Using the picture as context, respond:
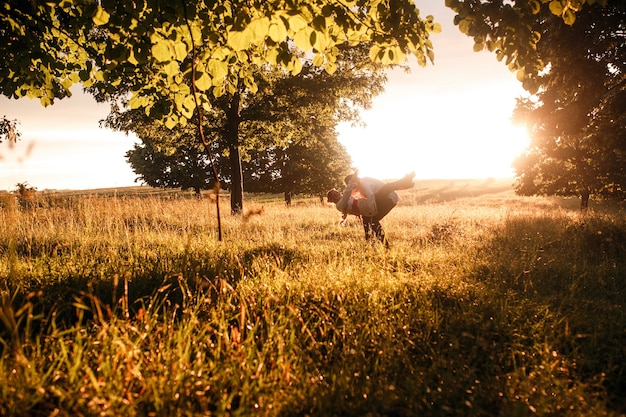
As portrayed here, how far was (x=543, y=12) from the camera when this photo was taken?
31.1 ft

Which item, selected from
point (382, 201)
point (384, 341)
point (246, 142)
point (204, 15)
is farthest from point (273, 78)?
point (384, 341)

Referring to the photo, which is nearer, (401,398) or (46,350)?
(401,398)

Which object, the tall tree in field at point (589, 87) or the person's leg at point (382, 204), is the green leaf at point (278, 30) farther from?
the tall tree in field at point (589, 87)

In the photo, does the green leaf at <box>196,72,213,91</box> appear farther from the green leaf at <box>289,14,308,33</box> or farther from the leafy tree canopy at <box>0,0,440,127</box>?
the green leaf at <box>289,14,308,33</box>

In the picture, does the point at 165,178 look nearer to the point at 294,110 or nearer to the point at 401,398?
the point at 294,110

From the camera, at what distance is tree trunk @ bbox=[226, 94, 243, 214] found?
1448cm

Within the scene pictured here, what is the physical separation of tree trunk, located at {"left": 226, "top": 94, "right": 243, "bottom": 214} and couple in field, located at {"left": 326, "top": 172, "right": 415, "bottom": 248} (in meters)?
7.85

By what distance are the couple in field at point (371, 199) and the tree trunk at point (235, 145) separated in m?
7.85

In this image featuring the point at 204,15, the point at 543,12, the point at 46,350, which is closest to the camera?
the point at 46,350

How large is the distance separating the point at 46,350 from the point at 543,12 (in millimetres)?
12934

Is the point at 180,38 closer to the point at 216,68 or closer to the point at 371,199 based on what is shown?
the point at 216,68

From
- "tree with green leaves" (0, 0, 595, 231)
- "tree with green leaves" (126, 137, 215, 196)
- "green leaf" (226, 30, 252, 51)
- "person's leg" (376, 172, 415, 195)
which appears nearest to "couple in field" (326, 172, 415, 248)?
"person's leg" (376, 172, 415, 195)

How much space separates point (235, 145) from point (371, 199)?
9.54 m

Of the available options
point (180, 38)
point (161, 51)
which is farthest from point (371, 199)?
point (161, 51)
